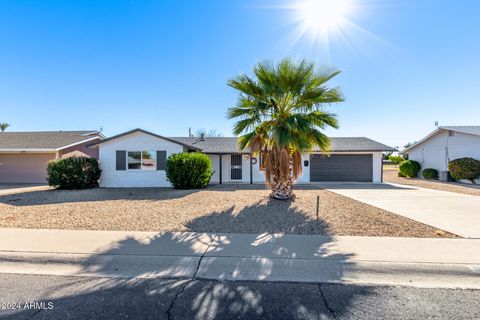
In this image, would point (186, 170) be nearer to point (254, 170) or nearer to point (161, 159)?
point (161, 159)

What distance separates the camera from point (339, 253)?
4.21 meters

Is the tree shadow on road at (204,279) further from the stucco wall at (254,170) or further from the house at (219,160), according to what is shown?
the stucco wall at (254,170)

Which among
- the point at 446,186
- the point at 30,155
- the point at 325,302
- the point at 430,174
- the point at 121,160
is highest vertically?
the point at 30,155

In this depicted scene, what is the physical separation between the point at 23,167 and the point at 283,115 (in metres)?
19.4

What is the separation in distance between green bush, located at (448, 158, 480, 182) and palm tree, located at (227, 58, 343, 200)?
15.6 metres

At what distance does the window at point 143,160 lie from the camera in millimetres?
14422

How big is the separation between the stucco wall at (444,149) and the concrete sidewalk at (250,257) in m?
18.1

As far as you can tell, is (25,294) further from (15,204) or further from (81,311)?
(15,204)

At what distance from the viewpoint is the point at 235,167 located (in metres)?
17.7

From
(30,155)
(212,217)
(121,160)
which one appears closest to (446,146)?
(212,217)

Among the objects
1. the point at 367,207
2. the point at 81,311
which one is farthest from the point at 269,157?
the point at 81,311

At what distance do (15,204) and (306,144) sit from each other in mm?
10823

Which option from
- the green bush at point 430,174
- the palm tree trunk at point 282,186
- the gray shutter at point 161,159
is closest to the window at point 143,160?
the gray shutter at point 161,159

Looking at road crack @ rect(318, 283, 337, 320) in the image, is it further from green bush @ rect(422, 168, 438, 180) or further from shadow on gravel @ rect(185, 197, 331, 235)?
green bush @ rect(422, 168, 438, 180)
